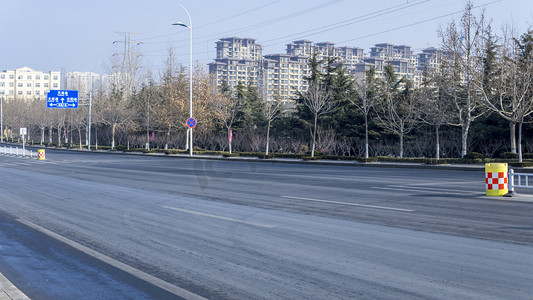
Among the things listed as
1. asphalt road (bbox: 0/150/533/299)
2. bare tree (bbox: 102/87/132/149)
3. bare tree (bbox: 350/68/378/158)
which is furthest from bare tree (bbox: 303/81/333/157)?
bare tree (bbox: 102/87/132/149)

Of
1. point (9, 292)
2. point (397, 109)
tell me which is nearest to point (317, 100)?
point (397, 109)

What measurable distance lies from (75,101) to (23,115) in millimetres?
61132

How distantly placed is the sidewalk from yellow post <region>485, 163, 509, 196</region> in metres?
12.6

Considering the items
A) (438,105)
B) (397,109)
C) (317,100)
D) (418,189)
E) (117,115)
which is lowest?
(418,189)

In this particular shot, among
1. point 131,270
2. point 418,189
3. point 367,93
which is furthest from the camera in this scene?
point 367,93

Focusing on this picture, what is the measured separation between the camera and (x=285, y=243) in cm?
796

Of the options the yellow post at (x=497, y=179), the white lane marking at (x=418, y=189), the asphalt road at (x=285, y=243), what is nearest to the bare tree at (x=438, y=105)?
the white lane marking at (x=418, y=189)

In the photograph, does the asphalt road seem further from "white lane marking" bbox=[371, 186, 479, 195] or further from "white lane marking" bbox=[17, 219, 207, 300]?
"white lane marking" bbox=[371, 186, 479, 195]

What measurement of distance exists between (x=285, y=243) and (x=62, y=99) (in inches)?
2192

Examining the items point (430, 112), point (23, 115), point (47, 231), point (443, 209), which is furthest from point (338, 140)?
point (23, 115)

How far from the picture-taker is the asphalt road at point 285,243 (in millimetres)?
5648

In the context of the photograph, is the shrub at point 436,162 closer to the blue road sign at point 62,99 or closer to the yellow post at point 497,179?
the yellow post at point 497,179

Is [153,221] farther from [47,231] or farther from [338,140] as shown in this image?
[338,140]

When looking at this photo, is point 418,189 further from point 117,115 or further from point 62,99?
point 117,115
